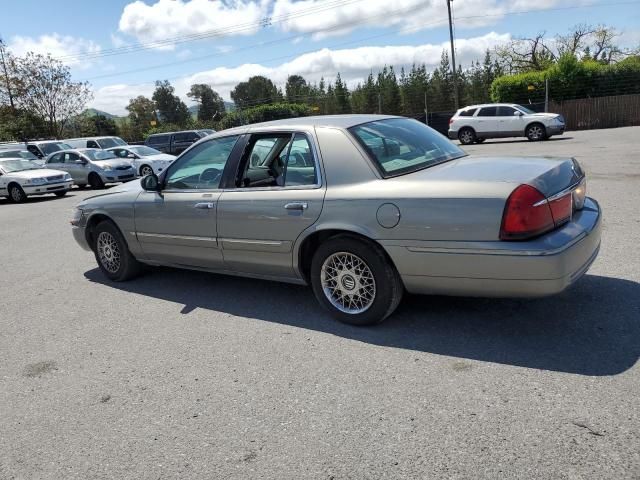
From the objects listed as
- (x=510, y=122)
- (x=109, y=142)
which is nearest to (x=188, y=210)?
(x=109, y=142)

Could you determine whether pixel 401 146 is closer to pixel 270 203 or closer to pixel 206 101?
pixel 270 203

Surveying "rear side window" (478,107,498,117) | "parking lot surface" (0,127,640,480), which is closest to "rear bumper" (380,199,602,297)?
"parking lot surface" (0,127,640,480)

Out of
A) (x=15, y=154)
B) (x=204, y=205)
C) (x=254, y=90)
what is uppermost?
(x=254, y=90)

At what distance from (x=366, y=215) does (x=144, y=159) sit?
17.5 meters

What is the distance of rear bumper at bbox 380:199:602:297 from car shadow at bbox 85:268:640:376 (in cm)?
37

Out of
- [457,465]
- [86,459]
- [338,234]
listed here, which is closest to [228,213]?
[338,234]

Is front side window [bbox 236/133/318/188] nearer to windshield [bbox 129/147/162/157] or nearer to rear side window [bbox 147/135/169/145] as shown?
windshield [bbox 129/147/162/157]

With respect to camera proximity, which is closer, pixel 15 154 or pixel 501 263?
pixel 501 263

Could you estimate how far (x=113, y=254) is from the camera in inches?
233

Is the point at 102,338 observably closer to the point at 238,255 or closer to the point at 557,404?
the point at 238,255

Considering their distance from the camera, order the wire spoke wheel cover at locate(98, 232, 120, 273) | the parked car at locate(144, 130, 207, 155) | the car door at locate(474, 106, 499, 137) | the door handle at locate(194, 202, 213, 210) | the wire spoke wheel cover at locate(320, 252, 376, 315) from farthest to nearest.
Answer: the parked car at locate(144, 130, 207, 155) < the car door at locate(474, 106, 499, 137) < the wire spoke wheel cover at locate(98, 232, 120, 273) < the door handle at locate(194, 202, 213, 210) < the wire spoke wheel cover at locate(320, 252, 376, 315)

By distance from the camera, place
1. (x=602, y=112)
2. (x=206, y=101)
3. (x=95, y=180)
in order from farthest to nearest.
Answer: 1. (x=206, y=101)
2. (x=602, y=112)
3. (x=95, y=180)

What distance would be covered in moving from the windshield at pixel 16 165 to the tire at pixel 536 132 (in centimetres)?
1875

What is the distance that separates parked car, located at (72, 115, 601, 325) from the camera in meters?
3.40
